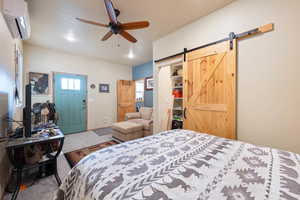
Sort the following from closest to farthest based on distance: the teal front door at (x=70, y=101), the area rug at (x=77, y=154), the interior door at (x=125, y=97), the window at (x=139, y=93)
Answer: the area rug at (x=77, y=154)
the teal front door at (x=70, y=101)
the interior door at (x=125, y=97)
the window at (x=139, y=93)

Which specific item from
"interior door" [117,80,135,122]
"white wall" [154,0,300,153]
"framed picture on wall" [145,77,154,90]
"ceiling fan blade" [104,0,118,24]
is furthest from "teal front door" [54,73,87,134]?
"white wall" [154,0,300,153]

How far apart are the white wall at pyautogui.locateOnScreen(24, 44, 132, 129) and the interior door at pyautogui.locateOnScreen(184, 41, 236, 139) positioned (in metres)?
3.85

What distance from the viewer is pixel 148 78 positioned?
5.52 meters

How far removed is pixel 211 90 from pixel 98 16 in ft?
8.58

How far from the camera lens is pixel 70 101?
14.9ft

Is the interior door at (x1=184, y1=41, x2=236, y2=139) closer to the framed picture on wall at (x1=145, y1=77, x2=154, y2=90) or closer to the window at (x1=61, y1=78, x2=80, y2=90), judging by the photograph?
the framed picture on wall at (x1=145, y1=77, x2=154, y2=90)

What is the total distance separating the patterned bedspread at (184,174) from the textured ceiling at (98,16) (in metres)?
2.30

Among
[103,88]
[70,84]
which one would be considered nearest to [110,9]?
[70,84]

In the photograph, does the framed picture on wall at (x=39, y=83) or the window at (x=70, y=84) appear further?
the window at (x=70, y=84)

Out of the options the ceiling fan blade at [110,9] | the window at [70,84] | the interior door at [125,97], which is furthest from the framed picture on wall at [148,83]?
the ceiling fan blade at [110,9]

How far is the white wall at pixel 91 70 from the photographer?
388 centimetres

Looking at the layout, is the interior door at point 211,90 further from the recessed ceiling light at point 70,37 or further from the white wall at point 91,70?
the white wall at point 91,70

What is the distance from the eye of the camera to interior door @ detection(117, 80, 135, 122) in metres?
5.75

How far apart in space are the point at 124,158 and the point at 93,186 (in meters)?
0.31
